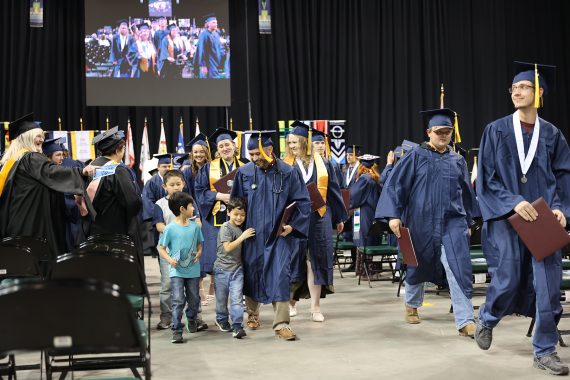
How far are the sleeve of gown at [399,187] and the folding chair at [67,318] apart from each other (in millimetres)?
4087

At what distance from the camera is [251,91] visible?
1905 centimetres

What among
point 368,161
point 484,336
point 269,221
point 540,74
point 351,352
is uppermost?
point 540,74

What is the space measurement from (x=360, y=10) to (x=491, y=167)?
15.2 m

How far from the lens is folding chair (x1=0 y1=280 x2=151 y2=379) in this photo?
248cm

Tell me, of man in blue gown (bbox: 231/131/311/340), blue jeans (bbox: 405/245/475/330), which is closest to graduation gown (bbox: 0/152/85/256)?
man in blue gown (bbox: 231/131/311/340)

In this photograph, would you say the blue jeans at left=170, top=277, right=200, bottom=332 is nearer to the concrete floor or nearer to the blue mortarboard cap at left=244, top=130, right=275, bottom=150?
the concrete floor

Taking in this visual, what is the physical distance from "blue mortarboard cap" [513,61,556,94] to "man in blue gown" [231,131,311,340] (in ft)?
6.73

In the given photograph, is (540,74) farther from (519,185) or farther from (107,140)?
(107,140)

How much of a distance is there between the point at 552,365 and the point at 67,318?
322cm

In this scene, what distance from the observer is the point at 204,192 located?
25.5ft

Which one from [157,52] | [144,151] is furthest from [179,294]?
[157,52]

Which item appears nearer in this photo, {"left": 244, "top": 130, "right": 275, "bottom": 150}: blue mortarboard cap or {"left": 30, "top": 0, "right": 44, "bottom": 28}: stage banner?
{"left": 244, "top": 130, "right": 275, "bottom": 150}: blue mortarboard cap

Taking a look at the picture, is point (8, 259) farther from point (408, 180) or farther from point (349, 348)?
point (408, 180)

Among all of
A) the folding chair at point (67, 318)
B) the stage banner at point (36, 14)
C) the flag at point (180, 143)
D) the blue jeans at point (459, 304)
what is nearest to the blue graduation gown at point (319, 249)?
the blue jeans at point (459, 304)
